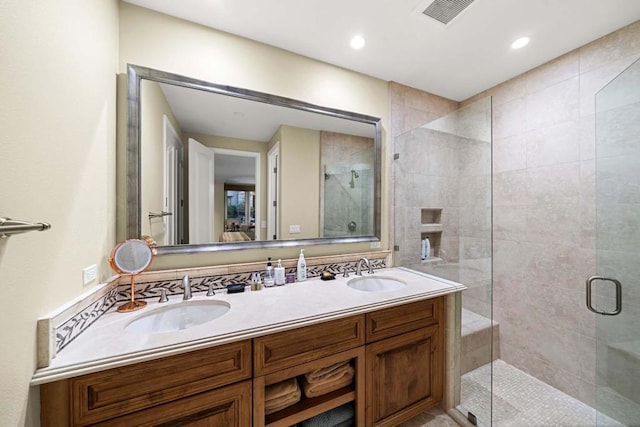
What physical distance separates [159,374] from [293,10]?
6.31ft

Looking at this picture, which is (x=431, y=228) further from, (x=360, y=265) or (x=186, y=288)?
(x=186, y=288)

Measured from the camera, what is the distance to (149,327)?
118cm

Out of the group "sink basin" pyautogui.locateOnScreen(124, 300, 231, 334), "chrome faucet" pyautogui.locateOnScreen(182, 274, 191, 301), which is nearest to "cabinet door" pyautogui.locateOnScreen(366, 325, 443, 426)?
"sink basin" pyautogui.locateOnScreen(124, 300, 231, 334)

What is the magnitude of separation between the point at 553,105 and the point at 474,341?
1.94 metres

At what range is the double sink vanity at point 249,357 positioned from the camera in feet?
2.69

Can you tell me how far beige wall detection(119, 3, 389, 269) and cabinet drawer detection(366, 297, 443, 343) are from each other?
0.66 metres

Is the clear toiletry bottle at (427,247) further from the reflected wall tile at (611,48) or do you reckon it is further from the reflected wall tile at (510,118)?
the reflected wall tile at (611,48)

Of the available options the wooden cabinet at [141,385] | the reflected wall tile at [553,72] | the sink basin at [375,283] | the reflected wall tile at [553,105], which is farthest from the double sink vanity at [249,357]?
the reflected wall tile at [553,72]

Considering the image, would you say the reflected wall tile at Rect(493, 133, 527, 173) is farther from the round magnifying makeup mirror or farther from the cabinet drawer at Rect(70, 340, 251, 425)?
the round magnifying makeup mirror

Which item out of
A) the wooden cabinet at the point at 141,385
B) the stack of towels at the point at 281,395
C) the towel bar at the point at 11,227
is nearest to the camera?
the towel bar at the point at 11,227

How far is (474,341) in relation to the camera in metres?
1.76

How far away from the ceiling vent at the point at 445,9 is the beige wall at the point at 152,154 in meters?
1.67

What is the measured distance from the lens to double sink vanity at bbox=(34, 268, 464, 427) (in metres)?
0.82

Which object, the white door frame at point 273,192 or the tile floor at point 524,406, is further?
the white door frame at point 273,192
